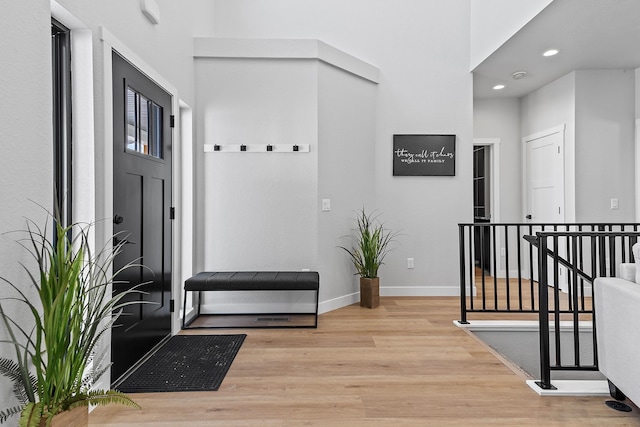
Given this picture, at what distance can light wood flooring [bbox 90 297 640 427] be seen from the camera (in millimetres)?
1957

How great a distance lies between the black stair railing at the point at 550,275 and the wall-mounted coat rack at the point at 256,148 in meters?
1.67

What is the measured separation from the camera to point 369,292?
4125mm

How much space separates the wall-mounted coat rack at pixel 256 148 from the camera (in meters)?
3.84

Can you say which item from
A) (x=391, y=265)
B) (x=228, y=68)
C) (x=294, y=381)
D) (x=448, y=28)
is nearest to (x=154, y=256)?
(x=294, y=381)

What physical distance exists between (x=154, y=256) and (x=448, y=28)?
4132 millimetres

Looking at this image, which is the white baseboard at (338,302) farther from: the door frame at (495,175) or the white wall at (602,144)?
the white wall at (602,144)

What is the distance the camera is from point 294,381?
7.82 ft

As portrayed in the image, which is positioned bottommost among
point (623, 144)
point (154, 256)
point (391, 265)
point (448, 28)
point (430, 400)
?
point (430, 400)

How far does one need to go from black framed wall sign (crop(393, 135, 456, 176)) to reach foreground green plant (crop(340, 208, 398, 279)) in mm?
688

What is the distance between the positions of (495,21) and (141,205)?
3815 millimetres

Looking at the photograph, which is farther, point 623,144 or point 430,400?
point 623,144

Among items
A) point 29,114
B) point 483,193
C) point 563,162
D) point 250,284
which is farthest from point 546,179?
point 29,114

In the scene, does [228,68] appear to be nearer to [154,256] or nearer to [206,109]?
[206,109]

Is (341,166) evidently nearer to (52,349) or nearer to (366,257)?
(366,257)
